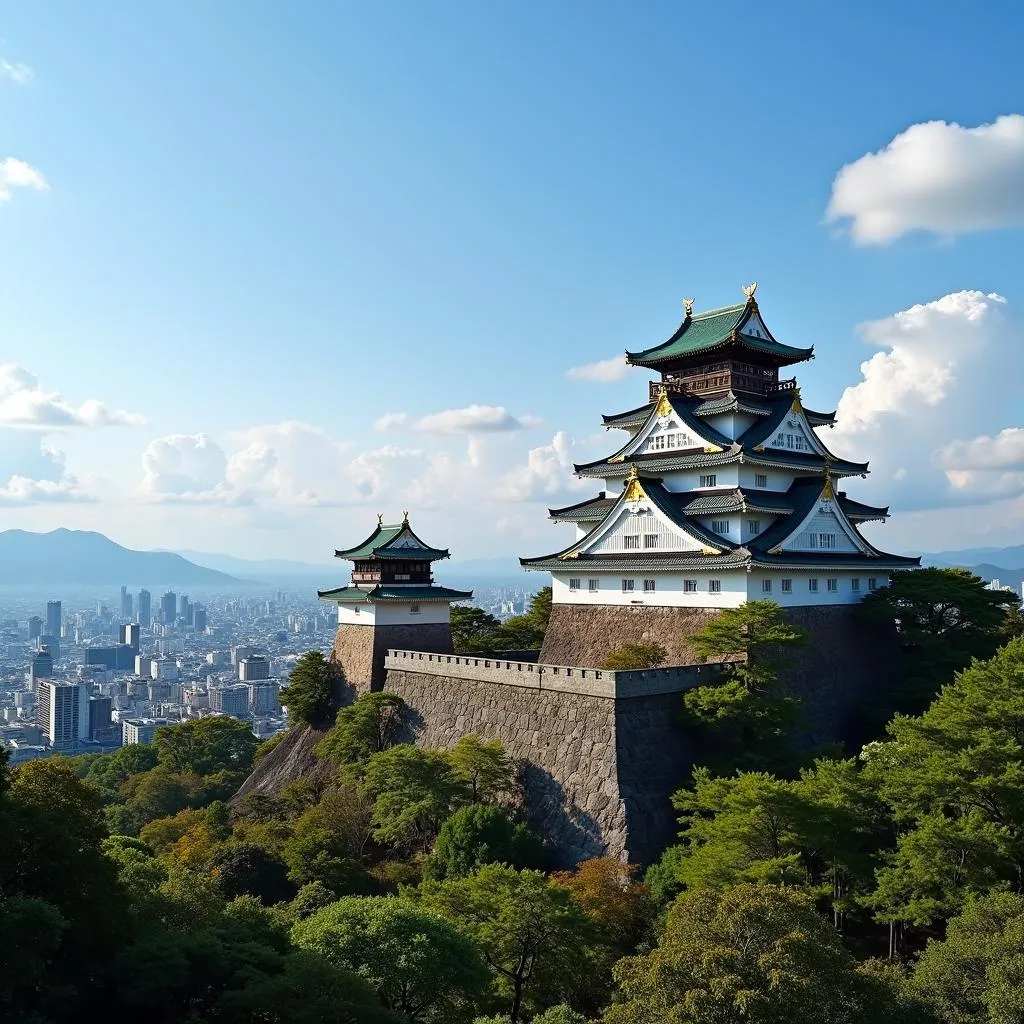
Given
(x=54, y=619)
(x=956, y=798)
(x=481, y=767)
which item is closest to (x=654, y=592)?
(x=481, y=767)

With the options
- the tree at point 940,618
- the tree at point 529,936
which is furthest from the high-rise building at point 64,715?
the tree at point 529,936

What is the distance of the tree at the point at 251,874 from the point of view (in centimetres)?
2059

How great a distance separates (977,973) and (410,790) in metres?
14.0

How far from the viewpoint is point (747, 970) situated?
10.8 metres

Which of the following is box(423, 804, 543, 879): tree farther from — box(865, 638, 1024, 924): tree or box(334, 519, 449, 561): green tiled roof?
box(334, 519, 449, 561): green tiled roof

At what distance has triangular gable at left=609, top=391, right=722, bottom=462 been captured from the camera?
93.6 ft

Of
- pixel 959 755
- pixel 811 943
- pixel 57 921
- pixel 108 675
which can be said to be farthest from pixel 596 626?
pixel 108 675

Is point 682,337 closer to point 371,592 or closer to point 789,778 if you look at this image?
point 371,592

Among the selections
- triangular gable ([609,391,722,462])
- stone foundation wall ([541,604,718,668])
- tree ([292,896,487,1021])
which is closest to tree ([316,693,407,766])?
stone foundation wall ([541,604,718,668])

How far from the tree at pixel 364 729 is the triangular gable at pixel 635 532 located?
7.68m

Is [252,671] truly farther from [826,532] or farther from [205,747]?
[826,532]

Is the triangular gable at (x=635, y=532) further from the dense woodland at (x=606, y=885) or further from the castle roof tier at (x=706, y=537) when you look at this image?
the dense woodland at (x=606, y=885)

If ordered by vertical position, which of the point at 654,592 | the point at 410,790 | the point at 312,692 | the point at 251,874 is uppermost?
the point at 654,592

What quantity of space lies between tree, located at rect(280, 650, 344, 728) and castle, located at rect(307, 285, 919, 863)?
98 centimetres
